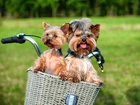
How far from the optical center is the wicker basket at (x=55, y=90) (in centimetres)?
312

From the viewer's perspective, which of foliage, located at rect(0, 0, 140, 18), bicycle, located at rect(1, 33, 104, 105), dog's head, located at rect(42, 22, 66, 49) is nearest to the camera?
bicycle, located at rect(1, 33, 104, 105)

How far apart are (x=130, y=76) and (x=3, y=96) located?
3471mm

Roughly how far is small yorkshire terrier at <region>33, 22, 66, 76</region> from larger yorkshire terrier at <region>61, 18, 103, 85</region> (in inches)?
2.6

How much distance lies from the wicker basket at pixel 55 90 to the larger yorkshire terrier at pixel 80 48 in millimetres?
60

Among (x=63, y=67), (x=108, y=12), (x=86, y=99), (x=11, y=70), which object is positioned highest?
(x=108, y=12)

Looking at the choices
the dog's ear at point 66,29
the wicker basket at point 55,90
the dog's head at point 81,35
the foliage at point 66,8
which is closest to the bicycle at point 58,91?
the wicker basket at point 55,90

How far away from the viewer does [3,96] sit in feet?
26.4

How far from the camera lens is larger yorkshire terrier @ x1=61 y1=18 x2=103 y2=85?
3154 millimetres

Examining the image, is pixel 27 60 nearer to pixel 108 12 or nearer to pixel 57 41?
pixel 57 41

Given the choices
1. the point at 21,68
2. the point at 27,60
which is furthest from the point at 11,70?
the point at 27,60

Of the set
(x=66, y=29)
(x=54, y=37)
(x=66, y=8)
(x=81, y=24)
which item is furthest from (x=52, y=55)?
(x=66, y=8)

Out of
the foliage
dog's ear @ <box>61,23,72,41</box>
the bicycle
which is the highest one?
the foliage

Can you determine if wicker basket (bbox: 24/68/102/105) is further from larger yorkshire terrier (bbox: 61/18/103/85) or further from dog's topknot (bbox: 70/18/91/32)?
dog's topknot (bbox: 70/18/91/32)

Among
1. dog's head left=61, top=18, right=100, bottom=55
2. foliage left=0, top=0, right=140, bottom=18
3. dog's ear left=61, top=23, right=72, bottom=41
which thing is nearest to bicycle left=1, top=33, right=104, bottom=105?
dog's head left=61, top=18, right=100, bottom=55
